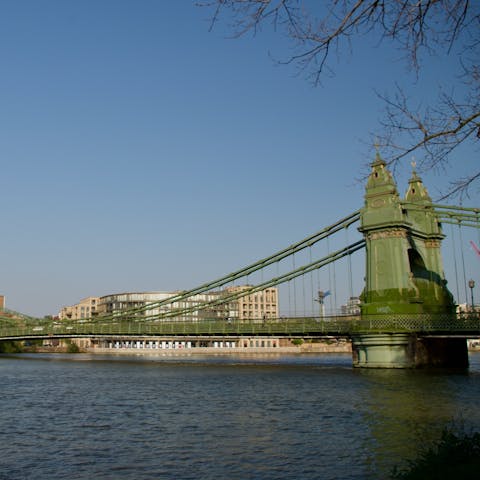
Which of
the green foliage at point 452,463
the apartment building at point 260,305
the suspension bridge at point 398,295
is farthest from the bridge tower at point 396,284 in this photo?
the apartment building at point 260,305

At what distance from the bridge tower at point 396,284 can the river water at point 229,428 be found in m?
7.46

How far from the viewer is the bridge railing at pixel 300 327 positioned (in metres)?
42.8

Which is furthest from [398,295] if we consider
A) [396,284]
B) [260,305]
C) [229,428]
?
[260,305]

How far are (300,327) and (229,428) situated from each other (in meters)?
33.0

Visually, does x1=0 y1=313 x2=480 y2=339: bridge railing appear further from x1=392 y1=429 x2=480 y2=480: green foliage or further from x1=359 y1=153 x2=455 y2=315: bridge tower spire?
x1=392 y1=429 x2=480 y2=480: green foliage

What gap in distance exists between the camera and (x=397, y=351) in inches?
1678

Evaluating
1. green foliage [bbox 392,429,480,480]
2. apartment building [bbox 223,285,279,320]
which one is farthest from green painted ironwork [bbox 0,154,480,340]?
apartment building [bbox 223,285,279,320]

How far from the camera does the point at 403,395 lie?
1093 inches

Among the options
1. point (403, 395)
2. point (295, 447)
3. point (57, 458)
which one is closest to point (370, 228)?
point (403, 395)

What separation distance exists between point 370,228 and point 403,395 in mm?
20432

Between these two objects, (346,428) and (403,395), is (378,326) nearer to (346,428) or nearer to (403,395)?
(403,395)

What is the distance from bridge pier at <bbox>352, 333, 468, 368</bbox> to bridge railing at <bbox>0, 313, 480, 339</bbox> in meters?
0.75

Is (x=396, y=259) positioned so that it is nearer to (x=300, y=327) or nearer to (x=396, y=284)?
(x=396, y=284)

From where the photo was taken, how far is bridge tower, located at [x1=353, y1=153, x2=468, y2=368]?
43281 millimetres
